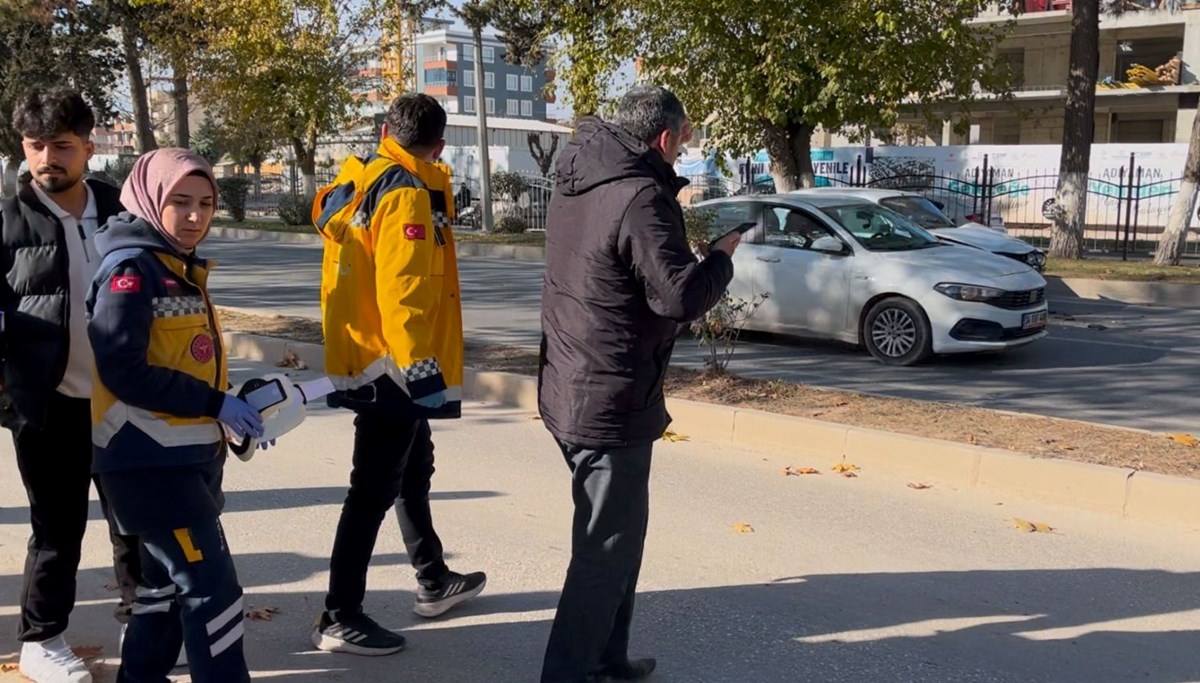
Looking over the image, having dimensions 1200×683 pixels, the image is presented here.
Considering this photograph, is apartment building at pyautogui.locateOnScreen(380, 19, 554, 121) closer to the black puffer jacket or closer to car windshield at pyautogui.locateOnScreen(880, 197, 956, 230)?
car windshield at pyautogui.locateOnScreen(880, 197, 956, 230)

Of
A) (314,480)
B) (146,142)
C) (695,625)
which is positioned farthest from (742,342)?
(146,142)

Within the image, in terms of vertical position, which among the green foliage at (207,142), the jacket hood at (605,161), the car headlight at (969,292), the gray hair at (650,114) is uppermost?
the green foliage at (207,142)

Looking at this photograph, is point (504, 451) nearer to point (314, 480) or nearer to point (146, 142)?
point (314, 480)

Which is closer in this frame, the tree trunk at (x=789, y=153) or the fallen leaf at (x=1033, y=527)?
the fallen leaf at (x=1033, y=527)

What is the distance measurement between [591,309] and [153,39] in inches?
1164

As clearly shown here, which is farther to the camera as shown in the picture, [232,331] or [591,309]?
[232,331]

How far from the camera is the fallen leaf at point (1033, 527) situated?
17.6 ft

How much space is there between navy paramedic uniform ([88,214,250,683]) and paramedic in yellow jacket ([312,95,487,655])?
2.29 ft

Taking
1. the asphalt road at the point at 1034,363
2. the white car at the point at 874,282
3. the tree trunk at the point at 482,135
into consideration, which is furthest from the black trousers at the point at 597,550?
the tree trunk at the point at 482,135

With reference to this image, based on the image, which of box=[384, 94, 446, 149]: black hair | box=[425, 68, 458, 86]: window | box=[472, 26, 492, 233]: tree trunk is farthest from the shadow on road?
box=[425, 68, 458, 86]: window

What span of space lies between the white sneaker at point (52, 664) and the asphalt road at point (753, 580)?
0.39 ft

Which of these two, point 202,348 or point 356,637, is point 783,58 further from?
point 202,348

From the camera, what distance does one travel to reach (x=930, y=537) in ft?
17.3

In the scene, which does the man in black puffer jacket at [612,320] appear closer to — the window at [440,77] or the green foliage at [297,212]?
the green foliage at [297,212]
